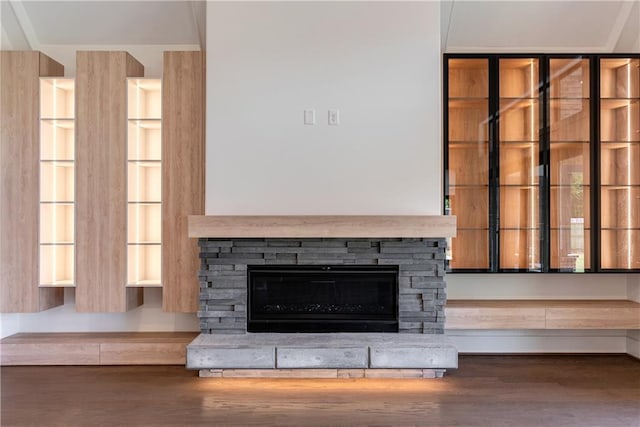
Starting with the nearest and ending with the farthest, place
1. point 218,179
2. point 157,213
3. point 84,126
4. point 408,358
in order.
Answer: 1. point 408,358
2. point 218,179
3. point 84,126
4. point 157,213

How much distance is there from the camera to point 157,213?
382cm

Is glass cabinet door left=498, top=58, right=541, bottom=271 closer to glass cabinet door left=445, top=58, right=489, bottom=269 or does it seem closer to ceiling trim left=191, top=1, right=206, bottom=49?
glass cabinet door left=445, top=58, right=489, bottom=269

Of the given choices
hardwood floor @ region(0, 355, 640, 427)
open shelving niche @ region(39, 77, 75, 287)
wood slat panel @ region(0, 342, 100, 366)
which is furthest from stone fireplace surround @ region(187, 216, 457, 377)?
open shelving niche @ region(39, 77, 75, 287)

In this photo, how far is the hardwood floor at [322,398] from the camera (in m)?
2.52

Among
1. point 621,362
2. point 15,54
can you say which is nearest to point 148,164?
point 15,54

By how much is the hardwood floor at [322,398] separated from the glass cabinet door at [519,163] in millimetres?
940

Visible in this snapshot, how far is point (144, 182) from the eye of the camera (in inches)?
148

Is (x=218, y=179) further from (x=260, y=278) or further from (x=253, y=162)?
(x=260, y=278)

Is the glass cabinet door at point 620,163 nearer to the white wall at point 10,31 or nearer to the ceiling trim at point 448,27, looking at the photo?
the ceiling trim at point 448,27

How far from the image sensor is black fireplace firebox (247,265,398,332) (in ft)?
11.1

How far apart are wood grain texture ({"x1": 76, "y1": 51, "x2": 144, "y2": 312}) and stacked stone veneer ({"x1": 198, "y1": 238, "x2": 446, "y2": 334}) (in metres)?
0.75

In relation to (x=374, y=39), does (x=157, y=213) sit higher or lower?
lower

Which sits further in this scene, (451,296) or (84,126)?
(451,296)

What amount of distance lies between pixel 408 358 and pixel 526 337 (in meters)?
1.38
